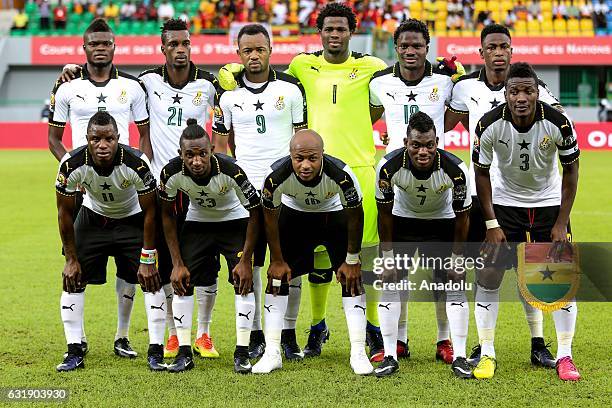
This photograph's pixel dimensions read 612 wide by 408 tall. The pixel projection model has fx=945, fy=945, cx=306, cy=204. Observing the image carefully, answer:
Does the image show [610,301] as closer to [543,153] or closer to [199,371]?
[543,153]

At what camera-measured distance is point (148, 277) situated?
6.64m

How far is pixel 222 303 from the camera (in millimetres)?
9281

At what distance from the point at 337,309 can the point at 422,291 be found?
6.30ft

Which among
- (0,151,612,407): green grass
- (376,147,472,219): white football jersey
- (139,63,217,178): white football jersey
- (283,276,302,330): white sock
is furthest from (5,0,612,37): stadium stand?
(376,147,472,219): white football jersey

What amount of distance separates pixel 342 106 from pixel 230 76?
35.4 inches

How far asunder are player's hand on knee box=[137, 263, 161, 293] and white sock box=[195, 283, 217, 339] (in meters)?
0.63

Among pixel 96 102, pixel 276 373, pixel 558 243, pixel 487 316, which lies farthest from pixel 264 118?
pixel 558 243

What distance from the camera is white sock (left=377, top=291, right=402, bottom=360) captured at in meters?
6.59

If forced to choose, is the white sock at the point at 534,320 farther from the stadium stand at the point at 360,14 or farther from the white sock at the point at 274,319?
the stadium stand at the point at 360,14

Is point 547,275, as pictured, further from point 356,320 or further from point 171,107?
point 171,107

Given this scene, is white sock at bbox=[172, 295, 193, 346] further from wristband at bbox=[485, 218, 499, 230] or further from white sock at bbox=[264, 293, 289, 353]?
wristband at bbox=[485, 218, 499, 230]

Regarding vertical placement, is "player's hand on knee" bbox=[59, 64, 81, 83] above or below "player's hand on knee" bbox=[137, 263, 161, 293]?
above

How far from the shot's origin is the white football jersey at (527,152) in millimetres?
6332

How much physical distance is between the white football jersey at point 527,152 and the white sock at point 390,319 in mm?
1028
